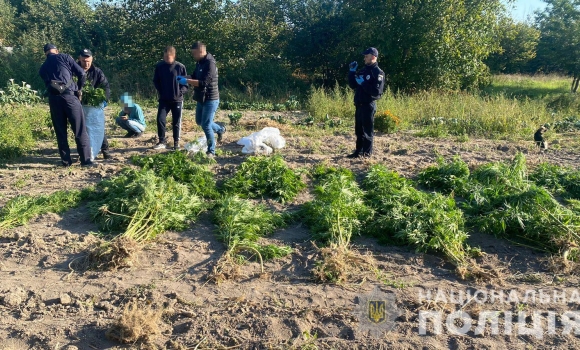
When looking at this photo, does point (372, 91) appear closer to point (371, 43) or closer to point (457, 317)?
point (457, 317)

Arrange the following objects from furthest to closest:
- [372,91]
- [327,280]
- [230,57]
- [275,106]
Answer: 1. [230,57]
2. [275,106]
3. [372,91]
4. [327,280]

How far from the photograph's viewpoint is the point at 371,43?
57.7ft

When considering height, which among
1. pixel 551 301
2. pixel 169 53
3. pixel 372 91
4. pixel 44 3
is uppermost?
pixel 44 3

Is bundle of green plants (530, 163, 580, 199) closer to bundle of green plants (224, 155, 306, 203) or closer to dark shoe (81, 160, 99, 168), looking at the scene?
bundle of green plants (224, 155, 306, 203)

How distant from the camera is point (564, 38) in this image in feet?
77.2

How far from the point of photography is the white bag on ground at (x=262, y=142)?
783 cm

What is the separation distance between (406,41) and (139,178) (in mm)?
14233

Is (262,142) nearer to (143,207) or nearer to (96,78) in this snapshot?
(96,78)

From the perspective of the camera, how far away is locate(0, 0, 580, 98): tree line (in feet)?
55.7

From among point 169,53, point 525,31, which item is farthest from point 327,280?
point 525,31

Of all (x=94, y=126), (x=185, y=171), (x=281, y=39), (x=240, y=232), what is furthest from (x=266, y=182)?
(x=281, y=39)

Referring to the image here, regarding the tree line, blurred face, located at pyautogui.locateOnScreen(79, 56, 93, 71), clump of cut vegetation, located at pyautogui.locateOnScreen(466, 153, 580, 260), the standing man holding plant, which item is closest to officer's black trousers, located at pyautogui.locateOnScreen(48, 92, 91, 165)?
blurred face, located at pyautogui.locateOnScreen(79, 56, 93, 71)

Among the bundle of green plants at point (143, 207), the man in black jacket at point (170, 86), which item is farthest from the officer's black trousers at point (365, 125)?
the bundle of green plants at point (143, 207)

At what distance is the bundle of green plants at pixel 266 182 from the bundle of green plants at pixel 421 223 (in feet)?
3.70
